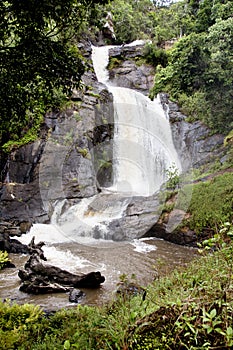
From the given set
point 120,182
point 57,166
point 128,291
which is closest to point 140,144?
point 120,182

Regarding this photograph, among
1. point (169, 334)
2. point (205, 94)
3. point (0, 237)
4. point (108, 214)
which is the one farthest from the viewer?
point (205, 94)

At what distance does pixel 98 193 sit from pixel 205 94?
8578 millimetres

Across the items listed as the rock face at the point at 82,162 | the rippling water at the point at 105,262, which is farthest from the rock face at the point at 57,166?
the rippling water at the point at 105,262

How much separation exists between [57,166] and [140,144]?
244 inches

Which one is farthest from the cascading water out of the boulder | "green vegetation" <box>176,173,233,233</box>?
"green vegetation" <box>176,173,233,233</box>

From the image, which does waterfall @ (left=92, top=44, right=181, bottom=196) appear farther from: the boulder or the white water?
the boulder

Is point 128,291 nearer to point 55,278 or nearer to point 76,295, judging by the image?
point 76,295

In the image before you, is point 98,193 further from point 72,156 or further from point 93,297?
point 93,297

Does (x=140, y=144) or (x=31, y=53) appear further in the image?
(x=140, y=144)

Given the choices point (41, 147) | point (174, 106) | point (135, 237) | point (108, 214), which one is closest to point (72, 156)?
point (41, 147)

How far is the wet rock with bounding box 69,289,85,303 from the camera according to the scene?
6.30 m

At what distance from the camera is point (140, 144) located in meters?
18.8

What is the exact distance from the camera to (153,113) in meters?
19.5

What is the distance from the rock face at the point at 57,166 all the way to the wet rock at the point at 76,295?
22.7 ft
